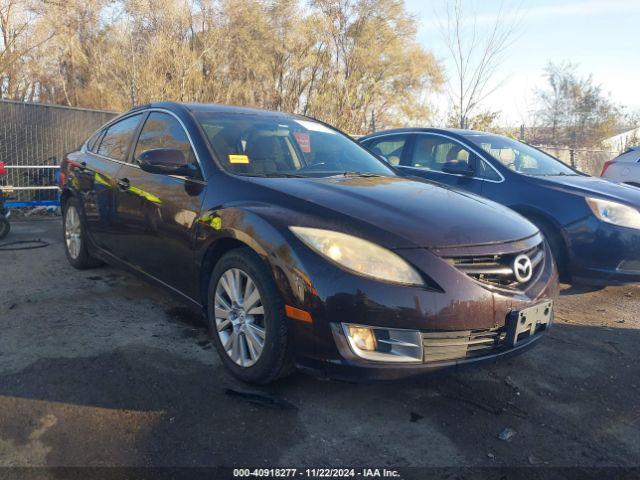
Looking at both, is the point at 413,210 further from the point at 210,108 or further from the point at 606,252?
the point at 606,252

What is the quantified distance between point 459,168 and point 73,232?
401cm

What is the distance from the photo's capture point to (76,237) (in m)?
5.19

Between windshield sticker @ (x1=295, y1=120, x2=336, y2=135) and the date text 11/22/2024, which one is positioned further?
windshield sticker @ (x1=295, y1=120, x2=336, y2=135)

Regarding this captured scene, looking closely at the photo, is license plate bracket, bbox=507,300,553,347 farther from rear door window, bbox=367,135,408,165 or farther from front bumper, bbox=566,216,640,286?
rear door window, bbox=367,135,408,165

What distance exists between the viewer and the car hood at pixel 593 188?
16.0ft

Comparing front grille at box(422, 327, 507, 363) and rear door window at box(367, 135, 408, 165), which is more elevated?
rear door window at box(367, 135, 408, 165)

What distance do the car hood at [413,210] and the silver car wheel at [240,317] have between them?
1.74 ft

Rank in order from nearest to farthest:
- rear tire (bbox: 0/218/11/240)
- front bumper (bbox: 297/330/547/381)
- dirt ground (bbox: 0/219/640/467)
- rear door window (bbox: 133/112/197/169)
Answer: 1. dirt ground (bbox: 0/219/640/467)
2. front bumper (bbox: 297/330/547/381)
3. rear door window (bbox: 133/112/197/169)
4. rear tire (bbox: 0/218/11/240)

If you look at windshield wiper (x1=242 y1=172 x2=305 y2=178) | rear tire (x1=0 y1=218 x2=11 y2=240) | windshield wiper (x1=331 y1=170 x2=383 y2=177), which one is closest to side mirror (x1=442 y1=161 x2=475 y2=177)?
windshield wiper (x1=331 y1=170 x2=383 y2=177)

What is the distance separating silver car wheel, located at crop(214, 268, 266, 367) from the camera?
2.77 m

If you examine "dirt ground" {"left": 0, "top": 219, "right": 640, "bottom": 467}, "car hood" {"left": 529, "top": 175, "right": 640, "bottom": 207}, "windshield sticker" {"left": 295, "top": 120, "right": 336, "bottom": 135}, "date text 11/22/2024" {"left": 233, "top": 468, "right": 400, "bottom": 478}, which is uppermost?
"windshield sticker" {"left": 295, "top": 120, "right": 336, "bottom": 135}

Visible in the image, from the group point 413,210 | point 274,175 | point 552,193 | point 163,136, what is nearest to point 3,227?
point 163,136

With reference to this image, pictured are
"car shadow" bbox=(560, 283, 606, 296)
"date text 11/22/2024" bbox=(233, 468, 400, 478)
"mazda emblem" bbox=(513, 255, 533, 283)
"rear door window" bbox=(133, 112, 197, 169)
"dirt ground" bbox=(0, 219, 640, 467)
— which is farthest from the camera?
"car shadow" bbox=(560, 283, 606, 296)

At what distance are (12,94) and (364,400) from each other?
24503mm
